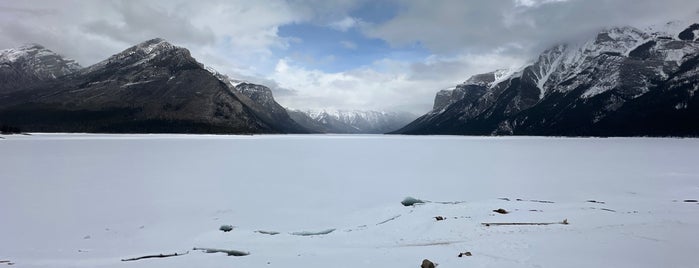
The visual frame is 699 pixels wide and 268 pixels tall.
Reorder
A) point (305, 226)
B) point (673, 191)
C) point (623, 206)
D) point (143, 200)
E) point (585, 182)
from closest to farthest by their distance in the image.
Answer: point (305, 226) < point (623, 206) < point (143, 200) < point (673, 191) < point (585, 182)

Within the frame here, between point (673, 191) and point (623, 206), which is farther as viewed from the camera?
point (673, 191)

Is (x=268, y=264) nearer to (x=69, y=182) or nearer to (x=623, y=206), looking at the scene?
(x=623, y=206)

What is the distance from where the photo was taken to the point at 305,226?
17516mm

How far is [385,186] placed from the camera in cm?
2917

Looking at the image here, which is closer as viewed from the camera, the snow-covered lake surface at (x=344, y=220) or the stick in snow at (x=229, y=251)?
the snow-covered lake surface at (x=344, y=220)

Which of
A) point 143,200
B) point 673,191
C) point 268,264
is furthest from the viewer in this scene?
point 673,191

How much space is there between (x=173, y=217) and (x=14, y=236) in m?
5.50

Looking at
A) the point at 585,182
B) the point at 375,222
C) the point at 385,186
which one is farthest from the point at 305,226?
the point at 585,182

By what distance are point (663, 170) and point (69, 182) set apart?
49033mm

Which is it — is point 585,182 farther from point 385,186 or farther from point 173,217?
point 173,217

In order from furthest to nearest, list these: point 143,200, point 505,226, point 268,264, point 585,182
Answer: point 585,182, point 143,200, point 505,226, point 268,264

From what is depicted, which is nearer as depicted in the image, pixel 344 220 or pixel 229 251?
pixel 229 251

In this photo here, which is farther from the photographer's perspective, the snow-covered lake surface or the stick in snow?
the stick in snow

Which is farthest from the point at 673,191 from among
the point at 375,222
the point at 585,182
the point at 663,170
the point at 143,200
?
the point at 143,200
